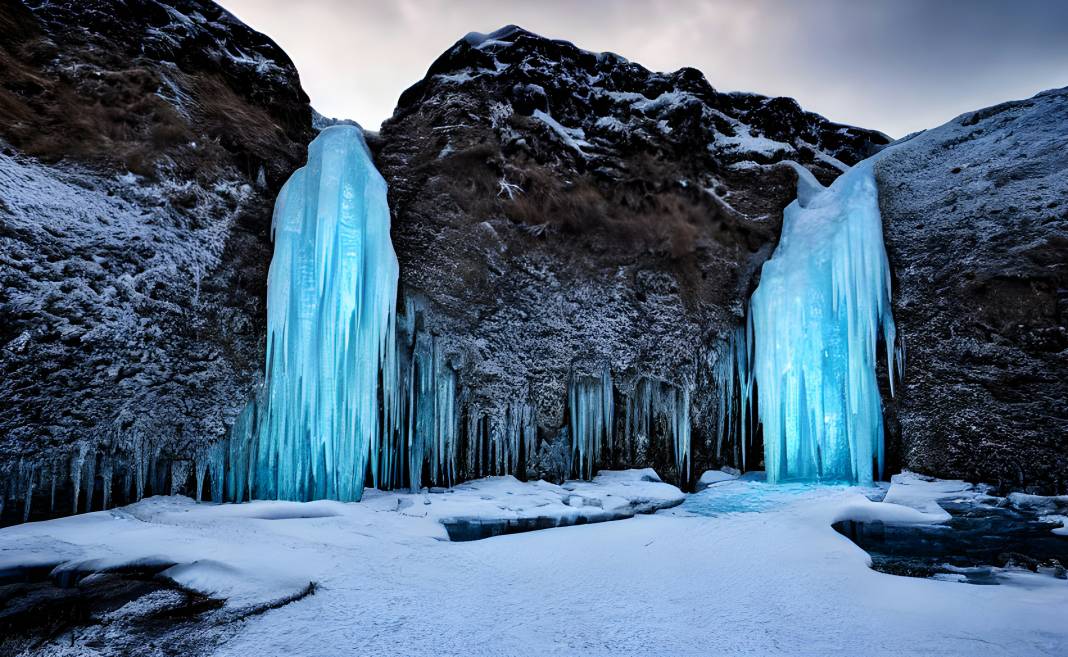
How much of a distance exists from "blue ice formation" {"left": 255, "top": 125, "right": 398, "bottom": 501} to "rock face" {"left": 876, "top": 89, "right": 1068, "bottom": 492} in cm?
731

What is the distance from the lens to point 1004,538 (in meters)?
4.34

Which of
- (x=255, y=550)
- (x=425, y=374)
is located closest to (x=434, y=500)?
(x=425, y=374)

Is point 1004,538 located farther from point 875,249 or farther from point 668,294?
point 668,294

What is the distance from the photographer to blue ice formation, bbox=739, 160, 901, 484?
23.9 ft

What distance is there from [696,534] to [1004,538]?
261cm

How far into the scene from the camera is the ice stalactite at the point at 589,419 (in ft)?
26.3

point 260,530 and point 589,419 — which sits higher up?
point 589,419

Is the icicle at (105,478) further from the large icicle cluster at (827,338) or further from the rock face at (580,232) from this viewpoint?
the large icicle cluster at (827,338)

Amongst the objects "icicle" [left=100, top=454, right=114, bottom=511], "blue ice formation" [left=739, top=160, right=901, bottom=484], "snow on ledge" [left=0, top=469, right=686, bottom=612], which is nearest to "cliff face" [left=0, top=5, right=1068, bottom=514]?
"icicle" [left=100, top=454, right=114, bottom=511]

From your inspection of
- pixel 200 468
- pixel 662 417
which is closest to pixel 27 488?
pixel 200 468

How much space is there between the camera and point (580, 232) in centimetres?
811

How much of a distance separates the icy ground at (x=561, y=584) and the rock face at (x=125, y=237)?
826 millimetres

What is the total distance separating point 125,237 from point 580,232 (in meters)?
5.74

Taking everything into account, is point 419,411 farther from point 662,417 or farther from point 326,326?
point 662,417
